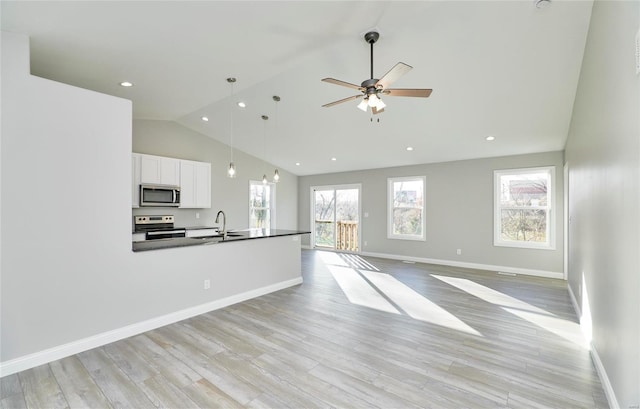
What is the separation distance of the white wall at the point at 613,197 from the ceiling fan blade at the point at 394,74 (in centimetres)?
124

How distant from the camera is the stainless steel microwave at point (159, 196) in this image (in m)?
5.42

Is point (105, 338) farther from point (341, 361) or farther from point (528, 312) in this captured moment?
point (528, 312)

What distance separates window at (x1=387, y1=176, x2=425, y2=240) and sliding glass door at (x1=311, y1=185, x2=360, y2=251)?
1.01m

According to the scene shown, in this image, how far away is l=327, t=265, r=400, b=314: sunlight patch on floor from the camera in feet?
13.0

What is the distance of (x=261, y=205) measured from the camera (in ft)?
27.6

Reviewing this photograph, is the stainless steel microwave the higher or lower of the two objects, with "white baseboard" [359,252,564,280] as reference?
higher

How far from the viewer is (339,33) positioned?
10.1ft

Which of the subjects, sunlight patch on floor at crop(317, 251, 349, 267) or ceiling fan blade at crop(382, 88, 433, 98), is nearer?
ceiling fan blade at crop(382, 88, 433, 98)

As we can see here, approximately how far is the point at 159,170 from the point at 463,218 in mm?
6519

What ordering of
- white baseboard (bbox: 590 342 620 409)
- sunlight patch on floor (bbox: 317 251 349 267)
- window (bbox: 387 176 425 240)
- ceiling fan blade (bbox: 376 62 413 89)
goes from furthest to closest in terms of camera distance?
window (bbox: 387 176 425 240)
sunlight patch on floor (bbox: 317 251 349 267)
ceiling fan blade (bbox: 376 62 413 89)
white baseboard (bbox: 590 342 620 409)

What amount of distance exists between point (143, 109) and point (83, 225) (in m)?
3.13

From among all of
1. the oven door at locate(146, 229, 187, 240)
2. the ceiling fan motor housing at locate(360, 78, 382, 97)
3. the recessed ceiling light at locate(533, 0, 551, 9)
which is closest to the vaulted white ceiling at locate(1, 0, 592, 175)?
the recessed ceiling light at locate(533, 0, 551, 9)

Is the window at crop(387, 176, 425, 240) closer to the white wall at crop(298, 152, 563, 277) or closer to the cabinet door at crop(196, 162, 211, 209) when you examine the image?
the white wall at crop(298, 152, 563, 277)

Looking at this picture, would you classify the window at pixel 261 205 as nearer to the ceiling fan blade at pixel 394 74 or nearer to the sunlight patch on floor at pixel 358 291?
the sunlight patch on floor at pixel 358 291
